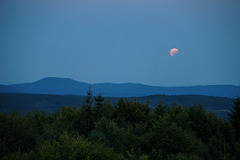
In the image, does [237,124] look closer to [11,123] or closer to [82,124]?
[82,124]

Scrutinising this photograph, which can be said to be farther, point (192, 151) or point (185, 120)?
point (185, 120)

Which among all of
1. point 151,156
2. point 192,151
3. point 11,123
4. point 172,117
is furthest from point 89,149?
point 172,117

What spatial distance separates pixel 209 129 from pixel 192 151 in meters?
10.4

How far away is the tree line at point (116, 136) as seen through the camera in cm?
1117

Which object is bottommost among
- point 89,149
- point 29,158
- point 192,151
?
A: point 192,151

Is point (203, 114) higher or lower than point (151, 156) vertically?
higher

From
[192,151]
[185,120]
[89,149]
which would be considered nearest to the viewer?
[89,149]

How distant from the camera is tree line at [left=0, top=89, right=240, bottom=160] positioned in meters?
11.2

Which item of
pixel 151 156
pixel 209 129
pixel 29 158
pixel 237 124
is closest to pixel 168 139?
pixel 151 156

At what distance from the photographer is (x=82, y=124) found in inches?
864

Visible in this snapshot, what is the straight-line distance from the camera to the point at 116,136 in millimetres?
17266

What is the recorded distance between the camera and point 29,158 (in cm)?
1141

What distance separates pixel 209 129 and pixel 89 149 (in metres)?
20.4

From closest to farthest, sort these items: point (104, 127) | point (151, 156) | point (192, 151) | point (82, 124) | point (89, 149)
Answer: point (89, 149), point (151, 156), point (192, 151), point (104, 127), point (82, 124)
